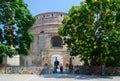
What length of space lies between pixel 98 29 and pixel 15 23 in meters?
8.87

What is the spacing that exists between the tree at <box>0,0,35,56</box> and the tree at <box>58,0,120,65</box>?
5.65 meters

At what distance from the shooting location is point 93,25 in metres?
29.6

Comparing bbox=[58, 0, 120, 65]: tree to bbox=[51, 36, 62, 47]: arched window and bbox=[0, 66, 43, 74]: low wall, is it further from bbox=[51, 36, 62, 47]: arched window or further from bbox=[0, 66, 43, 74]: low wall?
bbox=[51, 36, 62, 47]: arched window

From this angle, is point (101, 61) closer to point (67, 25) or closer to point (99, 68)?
point (99, 68)

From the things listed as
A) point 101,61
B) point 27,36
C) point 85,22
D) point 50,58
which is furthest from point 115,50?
point 50,58

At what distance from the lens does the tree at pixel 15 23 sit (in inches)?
1280

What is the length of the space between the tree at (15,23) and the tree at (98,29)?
565 centimetres

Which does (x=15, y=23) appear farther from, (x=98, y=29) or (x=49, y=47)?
(x=49, y=47)

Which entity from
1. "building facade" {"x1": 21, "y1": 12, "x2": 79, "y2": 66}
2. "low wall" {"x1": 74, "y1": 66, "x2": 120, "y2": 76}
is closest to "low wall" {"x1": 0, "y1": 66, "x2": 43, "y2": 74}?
"low wall" {"x1": 74, "y1": 66, "x2": 120, "y2": 76}

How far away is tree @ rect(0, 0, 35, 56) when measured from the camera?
107ft

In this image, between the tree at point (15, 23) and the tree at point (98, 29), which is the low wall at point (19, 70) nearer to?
the tree at point (15, 23)

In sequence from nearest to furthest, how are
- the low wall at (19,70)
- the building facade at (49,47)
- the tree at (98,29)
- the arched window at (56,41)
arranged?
the tree at (98,29), the low wall at (19,70), the building facade at (49,47), the arched window at (56,41)

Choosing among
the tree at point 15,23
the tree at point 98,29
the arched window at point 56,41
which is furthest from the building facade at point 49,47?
the tree at point 98,29

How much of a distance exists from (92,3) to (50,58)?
17.8 metres
